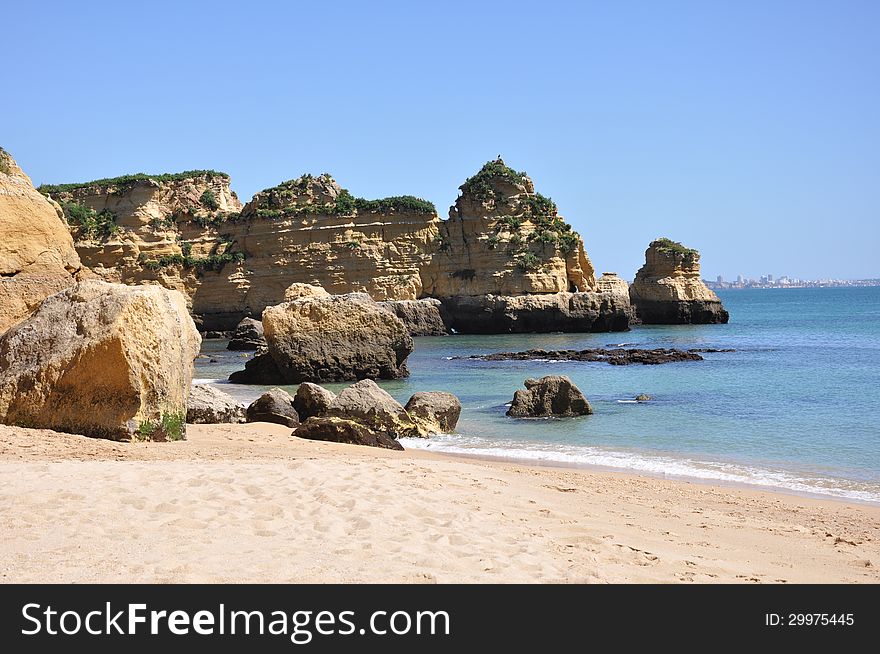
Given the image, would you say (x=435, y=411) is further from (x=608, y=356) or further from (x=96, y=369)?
(x=608, y=356)

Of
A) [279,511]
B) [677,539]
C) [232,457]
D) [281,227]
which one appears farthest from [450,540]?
[281,227]

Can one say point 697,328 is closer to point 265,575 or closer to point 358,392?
point 358,392

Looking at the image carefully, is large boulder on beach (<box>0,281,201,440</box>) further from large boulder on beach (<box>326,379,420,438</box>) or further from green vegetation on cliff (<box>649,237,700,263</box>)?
green vegetation on cliff (<box>649,237,700,263</box>)

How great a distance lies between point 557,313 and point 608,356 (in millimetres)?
17457

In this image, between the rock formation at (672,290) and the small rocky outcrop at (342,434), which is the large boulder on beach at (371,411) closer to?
the small rocky outcrop at (342,434)

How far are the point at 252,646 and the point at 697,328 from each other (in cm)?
5111

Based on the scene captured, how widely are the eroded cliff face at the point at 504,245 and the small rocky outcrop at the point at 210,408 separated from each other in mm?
37516

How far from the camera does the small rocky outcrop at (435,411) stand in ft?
49.4

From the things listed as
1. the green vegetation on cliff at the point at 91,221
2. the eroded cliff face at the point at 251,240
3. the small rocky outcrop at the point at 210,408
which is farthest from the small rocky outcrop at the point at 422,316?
the small rocky outcrop at the point at 210,408

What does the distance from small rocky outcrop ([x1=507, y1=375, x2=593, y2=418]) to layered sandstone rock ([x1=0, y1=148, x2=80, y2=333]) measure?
890 centimetres

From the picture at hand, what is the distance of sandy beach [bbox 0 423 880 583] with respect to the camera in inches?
202

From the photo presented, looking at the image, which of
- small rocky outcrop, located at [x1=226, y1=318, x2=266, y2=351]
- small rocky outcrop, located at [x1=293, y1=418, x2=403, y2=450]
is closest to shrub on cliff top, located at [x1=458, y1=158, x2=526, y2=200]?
small rocky outcrop, located at [x1=226, y1=318, x2=266, y2=351]

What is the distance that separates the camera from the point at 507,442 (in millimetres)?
14148

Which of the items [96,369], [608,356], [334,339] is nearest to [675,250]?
[608,356]
